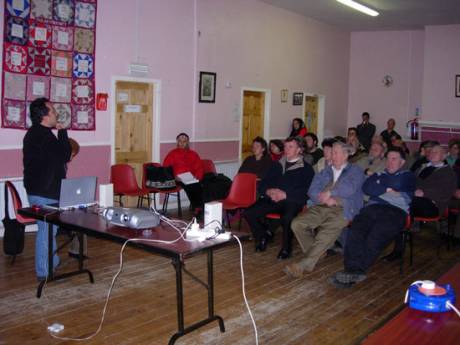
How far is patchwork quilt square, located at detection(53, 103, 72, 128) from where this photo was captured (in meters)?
6.34

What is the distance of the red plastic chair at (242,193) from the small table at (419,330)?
3750 millimetres

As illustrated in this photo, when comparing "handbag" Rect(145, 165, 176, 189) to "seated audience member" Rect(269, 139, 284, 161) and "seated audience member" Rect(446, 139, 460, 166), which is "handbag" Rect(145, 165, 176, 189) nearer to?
"seated audience member" Rect(269, 139, 284, 161)

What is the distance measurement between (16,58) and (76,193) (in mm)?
2561

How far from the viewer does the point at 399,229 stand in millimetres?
4762

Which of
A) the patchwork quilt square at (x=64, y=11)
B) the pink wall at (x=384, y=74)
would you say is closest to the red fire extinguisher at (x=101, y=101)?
the patchwork quilt square at (x=64, y=11)

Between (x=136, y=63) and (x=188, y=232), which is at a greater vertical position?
(x=136, y=63)

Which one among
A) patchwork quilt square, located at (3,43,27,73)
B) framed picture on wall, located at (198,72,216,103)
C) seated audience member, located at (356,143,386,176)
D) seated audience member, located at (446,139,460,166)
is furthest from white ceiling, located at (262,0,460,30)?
patchwork quilt square, located at (3,43,27,73)

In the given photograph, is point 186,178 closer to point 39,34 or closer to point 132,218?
point 39,34

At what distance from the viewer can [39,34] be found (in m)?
6.04

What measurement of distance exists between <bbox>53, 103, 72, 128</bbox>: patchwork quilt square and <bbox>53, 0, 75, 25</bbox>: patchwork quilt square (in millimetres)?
987

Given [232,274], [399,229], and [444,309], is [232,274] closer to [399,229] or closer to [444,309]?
[399,229]

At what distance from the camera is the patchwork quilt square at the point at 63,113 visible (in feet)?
20.8

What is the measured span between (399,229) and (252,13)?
17.8 ft

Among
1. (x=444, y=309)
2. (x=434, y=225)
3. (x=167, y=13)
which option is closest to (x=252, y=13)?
(x=167, y=13)
